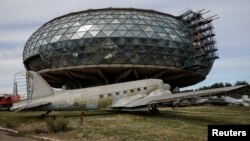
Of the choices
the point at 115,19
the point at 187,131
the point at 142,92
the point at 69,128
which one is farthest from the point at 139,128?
the point at 115,19

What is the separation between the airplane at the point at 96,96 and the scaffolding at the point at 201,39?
34.5 meters

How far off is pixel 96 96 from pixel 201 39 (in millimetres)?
A: 43478

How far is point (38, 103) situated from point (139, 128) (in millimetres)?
10496

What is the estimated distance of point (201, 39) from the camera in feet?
227

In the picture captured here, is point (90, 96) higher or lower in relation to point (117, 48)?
lower

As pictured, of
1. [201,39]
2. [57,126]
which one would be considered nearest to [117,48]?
[201,39]

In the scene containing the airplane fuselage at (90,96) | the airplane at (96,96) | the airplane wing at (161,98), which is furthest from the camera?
the airplane fuselage at (90,96)

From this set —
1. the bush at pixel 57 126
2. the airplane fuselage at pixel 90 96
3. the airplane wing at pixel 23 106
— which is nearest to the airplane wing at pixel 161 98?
the airplane fuselage at pixel 90 96

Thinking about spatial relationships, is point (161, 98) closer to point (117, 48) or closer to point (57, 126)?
point (57, 126)

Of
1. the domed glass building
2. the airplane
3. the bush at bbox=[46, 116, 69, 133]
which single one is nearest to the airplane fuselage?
the airplane

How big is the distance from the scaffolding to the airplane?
34546mm

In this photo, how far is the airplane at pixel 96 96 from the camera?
27.1 m

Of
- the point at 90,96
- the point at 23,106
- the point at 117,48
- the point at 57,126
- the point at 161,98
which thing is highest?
the point at 117,48

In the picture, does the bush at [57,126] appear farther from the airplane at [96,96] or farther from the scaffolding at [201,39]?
the scaffolding at [201,39]
